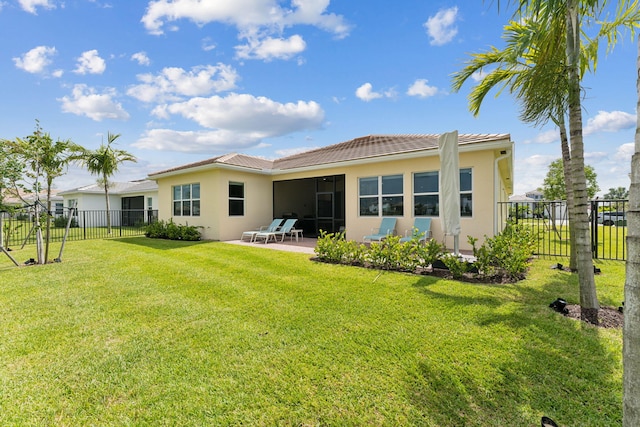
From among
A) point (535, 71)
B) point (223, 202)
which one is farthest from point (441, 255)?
point (223, 202)

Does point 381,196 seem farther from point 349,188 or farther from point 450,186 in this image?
point 450,186

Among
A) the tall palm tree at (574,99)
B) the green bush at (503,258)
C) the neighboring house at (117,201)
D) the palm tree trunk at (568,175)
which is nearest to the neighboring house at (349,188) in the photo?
the palm tree trunk at (568,175)

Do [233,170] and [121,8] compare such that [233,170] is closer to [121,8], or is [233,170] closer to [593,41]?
[121,8]

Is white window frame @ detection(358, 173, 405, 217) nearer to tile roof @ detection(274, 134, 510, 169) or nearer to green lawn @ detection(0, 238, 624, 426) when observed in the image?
tile roof @ detection(274, 134, 510, 169)

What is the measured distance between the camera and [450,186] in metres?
6.71

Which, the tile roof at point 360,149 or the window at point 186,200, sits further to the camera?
the window at point 186,200

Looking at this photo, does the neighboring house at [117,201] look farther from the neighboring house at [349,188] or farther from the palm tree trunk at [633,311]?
the palm tree trunk at [633,311]

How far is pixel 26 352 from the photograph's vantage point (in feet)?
10.6

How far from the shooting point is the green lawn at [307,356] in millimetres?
2283

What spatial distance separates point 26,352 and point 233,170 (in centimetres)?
1068

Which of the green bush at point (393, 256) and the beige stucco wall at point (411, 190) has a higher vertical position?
the beige stucco wall at point (411, 190)

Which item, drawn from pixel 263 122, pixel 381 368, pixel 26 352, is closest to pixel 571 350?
pixel 381 368

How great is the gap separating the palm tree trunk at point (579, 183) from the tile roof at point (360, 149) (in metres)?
4.57

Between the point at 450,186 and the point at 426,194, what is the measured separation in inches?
140
